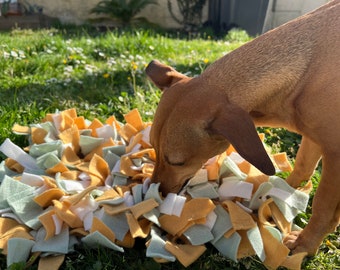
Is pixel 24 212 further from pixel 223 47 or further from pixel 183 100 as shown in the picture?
pixel 223 47

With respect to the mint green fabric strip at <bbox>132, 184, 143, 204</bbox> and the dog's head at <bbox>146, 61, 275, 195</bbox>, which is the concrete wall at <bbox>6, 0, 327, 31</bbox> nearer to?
the dog's head at <bbox>146, 61, 275, 195</bbox>

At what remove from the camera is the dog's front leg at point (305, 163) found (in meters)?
3.29

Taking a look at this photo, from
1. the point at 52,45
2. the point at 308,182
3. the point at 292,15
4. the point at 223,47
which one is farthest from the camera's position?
the point at 292,15

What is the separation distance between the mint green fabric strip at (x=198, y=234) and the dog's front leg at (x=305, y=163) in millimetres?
1097

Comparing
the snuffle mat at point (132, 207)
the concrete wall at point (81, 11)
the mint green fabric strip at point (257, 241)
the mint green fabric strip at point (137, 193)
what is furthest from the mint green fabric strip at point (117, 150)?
the concrete wall at point (81, 11)

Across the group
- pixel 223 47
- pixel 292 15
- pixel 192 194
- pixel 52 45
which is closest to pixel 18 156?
pixel 192 194

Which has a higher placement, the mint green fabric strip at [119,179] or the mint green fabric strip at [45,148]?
the mint green fabric strip at [45,148]

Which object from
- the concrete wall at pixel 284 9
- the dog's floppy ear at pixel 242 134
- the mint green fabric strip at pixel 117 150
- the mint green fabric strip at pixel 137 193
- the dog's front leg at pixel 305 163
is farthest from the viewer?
the concrete wall at pixel 284 9

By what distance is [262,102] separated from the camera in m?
2.81

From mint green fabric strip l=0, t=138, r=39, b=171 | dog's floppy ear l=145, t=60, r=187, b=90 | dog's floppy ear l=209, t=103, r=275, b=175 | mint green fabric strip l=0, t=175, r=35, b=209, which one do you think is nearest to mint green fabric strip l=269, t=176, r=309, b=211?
dog's floppy ear l=209, t=103, r=275, b=175

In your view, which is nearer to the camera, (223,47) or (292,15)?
(223,47)

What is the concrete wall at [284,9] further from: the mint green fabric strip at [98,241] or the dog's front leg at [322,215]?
the mint green fabric strip at [98,241]

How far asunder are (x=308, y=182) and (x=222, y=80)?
1243 mm

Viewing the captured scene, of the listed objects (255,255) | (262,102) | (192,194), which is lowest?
(255,255)
